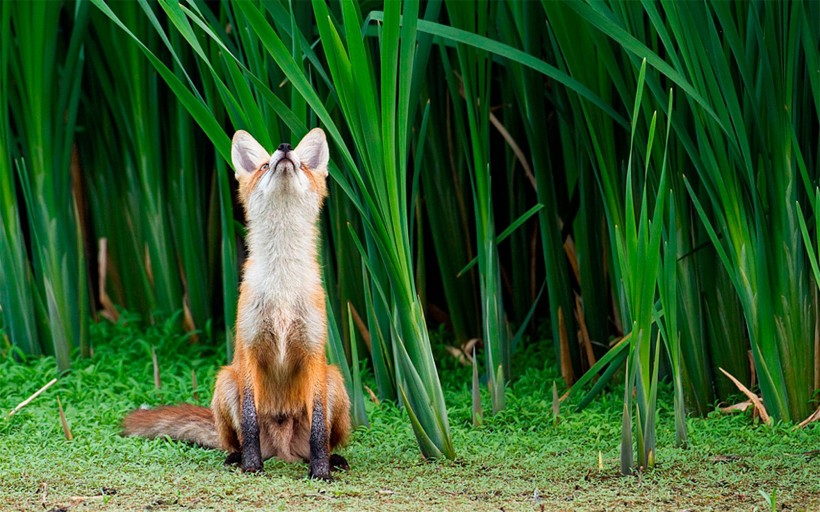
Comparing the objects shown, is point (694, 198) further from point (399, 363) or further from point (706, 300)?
point (399, 363)

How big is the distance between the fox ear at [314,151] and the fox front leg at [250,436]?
78 centimetres

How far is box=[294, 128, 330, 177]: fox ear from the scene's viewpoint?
3305 millimetres

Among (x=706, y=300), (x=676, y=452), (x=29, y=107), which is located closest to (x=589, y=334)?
(x=706, y=300)

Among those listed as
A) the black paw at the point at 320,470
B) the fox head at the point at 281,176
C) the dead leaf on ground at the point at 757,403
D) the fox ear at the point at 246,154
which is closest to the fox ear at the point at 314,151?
the fox head at the point at 281,176

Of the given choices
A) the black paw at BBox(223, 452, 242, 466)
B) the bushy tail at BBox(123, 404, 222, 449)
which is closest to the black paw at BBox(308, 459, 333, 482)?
the black paw at BBox(223, 452, 242, 466)

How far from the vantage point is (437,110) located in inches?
178

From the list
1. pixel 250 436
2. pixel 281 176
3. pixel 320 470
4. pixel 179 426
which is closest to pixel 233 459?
pixel 250 436

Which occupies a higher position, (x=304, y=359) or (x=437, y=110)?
(x=437, y=110)

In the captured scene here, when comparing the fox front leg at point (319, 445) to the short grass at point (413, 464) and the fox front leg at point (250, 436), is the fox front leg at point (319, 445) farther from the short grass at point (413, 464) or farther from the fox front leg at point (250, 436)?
the fox front leg at point (250, 436)

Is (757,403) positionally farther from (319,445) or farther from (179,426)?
(179,426)

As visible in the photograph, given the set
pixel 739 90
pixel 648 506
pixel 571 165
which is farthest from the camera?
pixel 571 165

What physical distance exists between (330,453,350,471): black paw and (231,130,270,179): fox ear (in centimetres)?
102

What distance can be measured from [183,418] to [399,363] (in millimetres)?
875

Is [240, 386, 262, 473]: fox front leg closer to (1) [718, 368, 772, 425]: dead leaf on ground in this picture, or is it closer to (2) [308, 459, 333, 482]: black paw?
(2) [308, 459, 333, 482]: black paw
